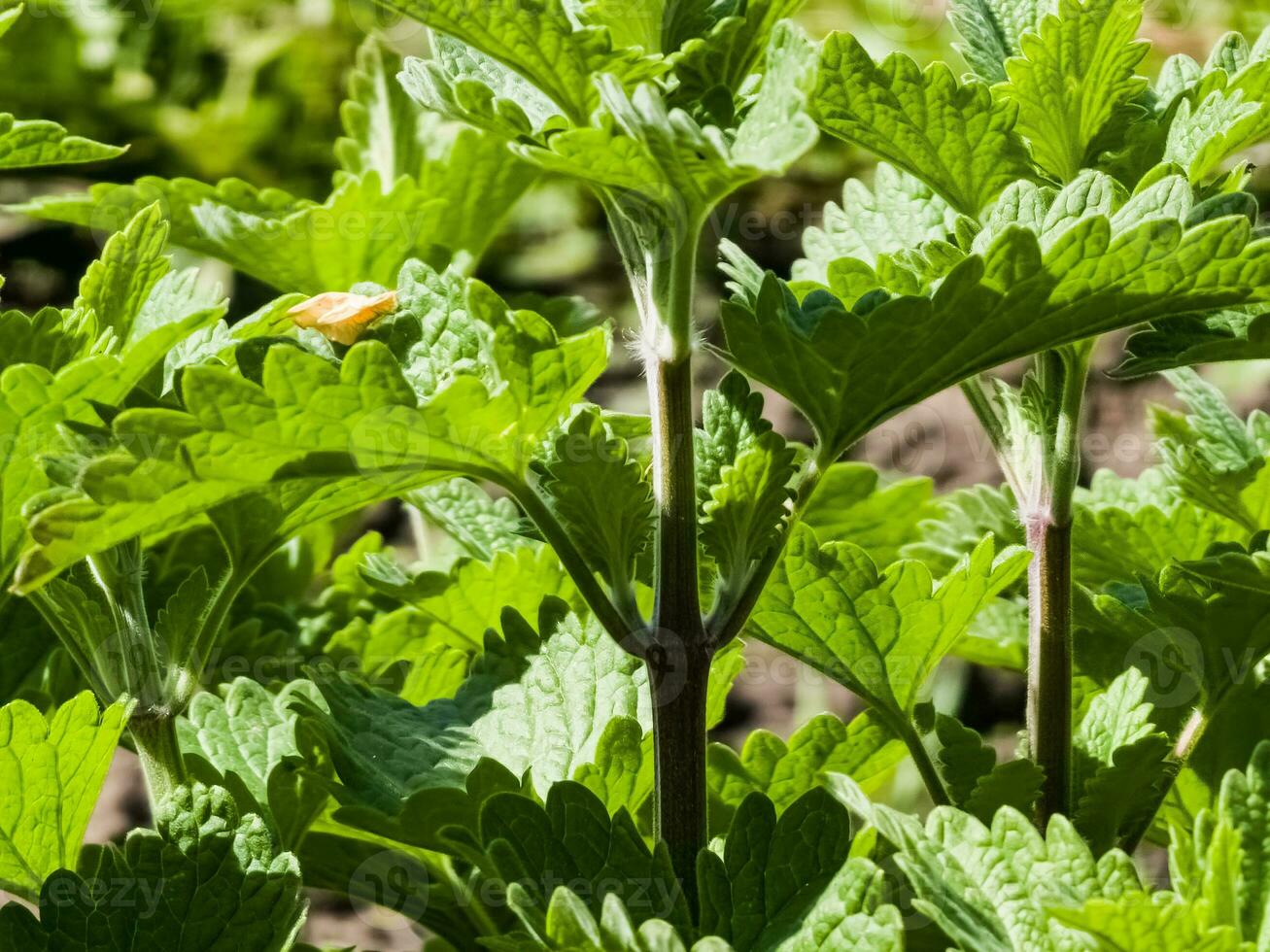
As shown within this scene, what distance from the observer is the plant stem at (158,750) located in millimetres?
914

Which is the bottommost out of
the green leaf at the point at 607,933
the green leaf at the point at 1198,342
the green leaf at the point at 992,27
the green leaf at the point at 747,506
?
the green leaf at the point at 607,933

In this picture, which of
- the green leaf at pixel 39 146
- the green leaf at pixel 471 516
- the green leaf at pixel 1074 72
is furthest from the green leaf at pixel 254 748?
the green leaf at pixel 1074 72

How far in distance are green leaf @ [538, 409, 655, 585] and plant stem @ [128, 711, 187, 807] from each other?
0.30 m

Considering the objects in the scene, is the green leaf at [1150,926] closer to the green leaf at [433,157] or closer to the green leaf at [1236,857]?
the green leaf at [1236,857]

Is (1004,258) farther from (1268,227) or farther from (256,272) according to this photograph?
(256,272)

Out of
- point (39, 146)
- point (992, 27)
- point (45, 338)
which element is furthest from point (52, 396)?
point (992, 27)

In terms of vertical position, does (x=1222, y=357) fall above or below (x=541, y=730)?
above

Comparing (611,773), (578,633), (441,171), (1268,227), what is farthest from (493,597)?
(1268,227)

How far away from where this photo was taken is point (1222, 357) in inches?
32.7

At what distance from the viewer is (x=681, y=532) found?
0.80 metres

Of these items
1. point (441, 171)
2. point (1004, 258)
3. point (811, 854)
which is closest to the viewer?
point (1004, 258)

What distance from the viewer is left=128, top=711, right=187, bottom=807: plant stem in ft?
3.00

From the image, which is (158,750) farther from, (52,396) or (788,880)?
(788,880)

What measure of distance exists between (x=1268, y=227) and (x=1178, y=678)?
319 millimetres
